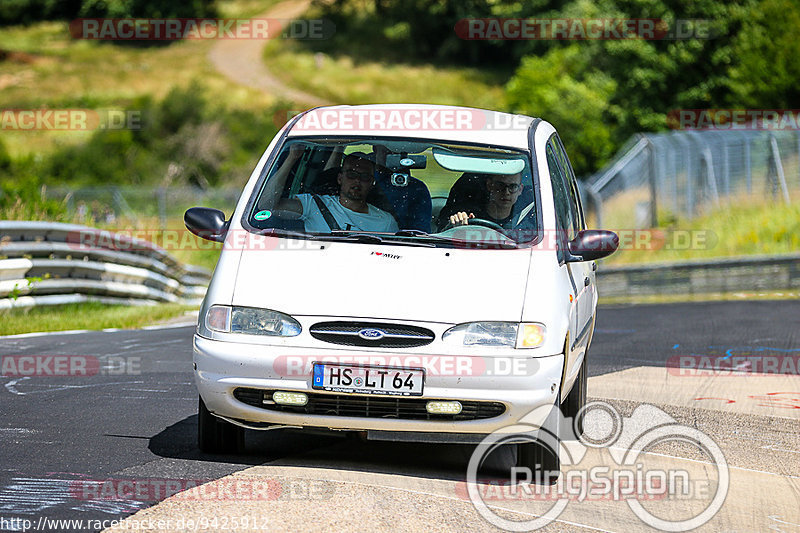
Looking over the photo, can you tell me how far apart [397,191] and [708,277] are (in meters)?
14.8

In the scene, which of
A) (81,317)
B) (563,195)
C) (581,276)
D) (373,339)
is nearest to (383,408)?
(373,339)

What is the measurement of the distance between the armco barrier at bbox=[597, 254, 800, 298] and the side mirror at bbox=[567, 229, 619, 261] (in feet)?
44.7

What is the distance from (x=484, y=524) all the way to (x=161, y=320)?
11.0 meters

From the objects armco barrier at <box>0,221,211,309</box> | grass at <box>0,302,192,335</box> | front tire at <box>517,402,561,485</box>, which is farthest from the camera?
armco barrier at <box>0,221,211,309</box>

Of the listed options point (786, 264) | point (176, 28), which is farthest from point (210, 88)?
point (786, 264)

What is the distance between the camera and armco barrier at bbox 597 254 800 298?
777 inches

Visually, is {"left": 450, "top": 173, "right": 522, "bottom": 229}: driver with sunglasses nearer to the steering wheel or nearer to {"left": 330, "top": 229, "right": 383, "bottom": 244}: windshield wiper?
the steering wheel

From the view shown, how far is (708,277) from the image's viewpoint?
2078 centimetres

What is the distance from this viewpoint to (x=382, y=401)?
5855 mm

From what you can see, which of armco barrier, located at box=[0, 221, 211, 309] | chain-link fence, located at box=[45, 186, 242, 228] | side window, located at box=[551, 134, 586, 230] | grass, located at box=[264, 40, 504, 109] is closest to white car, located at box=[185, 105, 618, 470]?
side window, located at box=[551, 134, 586, 230]

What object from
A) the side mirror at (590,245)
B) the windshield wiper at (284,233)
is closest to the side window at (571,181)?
A: the side mirror at (590,245)

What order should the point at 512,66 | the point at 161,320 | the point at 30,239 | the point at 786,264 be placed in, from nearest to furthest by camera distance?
the point at 30,239 < the point at 161,320 < the point at 786,264 < the point at 512,66

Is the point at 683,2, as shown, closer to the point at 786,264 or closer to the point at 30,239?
the point at 786,264

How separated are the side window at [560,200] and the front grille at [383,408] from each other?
1072mm
